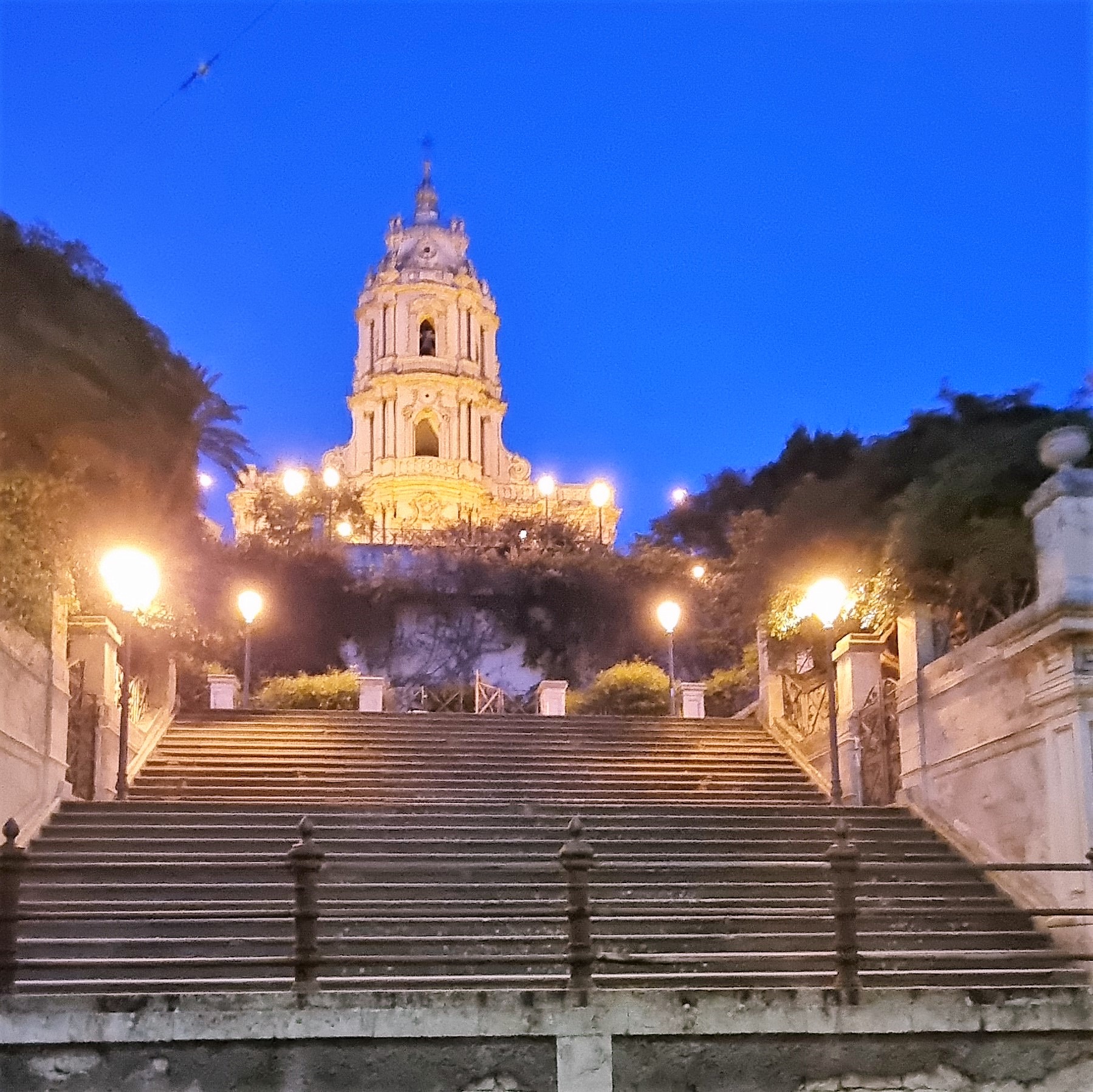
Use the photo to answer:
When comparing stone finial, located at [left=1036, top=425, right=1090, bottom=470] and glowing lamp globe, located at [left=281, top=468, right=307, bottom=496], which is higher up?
glowing lamp globe, located at [left=281, top=468, right=307, bottom=496]

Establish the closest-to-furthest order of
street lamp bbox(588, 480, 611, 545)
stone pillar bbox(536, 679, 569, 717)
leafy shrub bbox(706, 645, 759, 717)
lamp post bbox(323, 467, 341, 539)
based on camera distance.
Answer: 1. stone pillar bbox(536, 679, 569, 717)
2. leafy shrub bbox(706, 645, 759, 717)
3. lamp post bbox(323, 467, 341, 539)
4. street lamp bbox(588, 480, 611, 545)

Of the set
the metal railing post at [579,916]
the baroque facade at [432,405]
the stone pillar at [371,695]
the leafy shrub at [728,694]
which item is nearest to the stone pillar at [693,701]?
the leafy shrub at [728,694]

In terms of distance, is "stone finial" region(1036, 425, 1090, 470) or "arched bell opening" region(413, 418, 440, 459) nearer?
"stone finial" region(1036, 425, 1090, 470)

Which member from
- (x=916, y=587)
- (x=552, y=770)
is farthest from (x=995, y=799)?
(x=552, y=770)

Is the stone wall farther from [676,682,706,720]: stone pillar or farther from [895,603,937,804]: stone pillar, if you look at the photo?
[676,682,706,720]: stone pillar

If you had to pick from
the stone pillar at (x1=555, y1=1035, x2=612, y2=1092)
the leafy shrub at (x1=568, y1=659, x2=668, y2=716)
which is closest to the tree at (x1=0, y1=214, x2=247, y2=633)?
the stone pillar at (x1=555, y1=1035, x2=612, y2=1092)

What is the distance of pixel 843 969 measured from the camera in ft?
32.2

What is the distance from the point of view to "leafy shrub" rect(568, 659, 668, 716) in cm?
2961

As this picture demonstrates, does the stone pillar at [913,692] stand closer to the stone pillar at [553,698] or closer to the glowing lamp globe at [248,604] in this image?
the glowing lamp globe at [248,604]

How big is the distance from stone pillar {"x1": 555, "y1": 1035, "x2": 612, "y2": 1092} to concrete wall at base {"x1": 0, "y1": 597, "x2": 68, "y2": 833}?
604 cm

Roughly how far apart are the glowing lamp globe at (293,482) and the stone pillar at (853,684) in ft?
87.3

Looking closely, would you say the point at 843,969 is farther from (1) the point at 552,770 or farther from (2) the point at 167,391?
(2) the point at 167,391

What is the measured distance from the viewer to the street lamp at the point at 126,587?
15141 millimetres

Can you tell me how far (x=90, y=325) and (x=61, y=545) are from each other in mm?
2890
